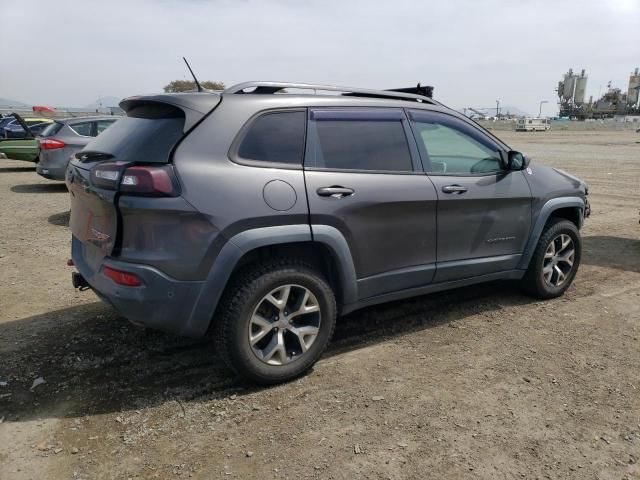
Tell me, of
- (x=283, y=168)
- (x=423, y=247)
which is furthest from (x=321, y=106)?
(x=423, y=247)

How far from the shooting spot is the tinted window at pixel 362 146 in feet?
10.8

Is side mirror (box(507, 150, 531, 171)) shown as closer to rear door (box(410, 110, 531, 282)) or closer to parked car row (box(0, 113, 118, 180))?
rear door (box(410, 110, 531, 282))

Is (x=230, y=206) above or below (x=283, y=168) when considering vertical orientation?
below

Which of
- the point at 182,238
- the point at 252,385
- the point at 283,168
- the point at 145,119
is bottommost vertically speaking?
the point at 252,385

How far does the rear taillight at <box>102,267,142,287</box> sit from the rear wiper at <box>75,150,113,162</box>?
2.36ft

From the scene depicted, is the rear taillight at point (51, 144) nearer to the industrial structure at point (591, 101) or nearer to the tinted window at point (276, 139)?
the tinted window at point (276, 139)

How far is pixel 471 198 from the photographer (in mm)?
3922

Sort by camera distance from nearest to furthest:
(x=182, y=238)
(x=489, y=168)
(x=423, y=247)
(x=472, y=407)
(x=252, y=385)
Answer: (x=182, y=238)
(x=472, y=407)
(x=252, y=385)
(x=423, y=247)
(x=489, y=168)

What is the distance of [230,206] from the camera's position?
9.31 ft

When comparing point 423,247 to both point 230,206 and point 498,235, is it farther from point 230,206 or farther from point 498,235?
point 230,206

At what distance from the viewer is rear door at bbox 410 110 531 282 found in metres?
3.82

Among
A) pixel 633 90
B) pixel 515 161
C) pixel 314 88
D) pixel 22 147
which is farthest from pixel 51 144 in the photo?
pixel 633 90

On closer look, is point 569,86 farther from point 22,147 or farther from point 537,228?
point 537,228

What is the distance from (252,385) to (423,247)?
1578mm
